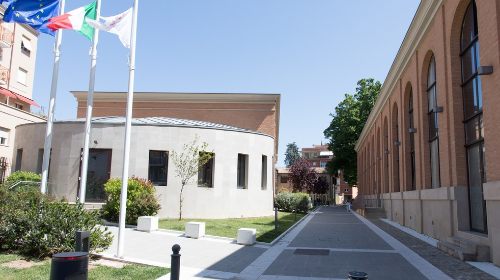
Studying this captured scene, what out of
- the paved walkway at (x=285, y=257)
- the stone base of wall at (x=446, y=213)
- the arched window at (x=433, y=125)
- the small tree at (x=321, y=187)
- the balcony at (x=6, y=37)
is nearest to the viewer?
the paved walkway at (x=285, y=257)

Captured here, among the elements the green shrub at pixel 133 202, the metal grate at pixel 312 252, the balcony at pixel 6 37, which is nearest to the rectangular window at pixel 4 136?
the balcony at pixel 6 37

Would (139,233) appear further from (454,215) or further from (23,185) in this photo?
(454,215)

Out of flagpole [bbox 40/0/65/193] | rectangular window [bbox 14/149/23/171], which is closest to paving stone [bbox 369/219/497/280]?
flagpole [bbox 40/0/65/193]

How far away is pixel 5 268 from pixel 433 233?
1354cm

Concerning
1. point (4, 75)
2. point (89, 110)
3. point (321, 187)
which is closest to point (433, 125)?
point (89, 110)

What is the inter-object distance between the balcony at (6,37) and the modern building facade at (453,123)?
31.3 metres

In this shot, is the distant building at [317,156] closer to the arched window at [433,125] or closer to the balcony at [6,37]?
the balcony at [6,37]

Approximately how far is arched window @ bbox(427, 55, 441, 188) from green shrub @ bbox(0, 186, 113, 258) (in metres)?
12.4

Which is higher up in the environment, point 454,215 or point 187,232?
point 454,215

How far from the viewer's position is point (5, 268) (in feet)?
24.5

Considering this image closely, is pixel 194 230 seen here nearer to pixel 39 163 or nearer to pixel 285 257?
pixel 285 257

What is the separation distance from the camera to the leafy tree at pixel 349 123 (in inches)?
1957

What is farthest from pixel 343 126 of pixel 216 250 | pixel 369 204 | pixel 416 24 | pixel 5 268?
pixel 5 268

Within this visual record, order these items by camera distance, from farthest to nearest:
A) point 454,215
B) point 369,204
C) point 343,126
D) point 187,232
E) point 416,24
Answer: point 343,126 < point 369,204 < point 416,24 < point 187,232 < point 454,215
